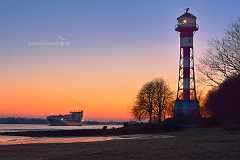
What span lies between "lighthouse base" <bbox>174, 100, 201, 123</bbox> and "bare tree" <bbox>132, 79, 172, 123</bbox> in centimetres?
1831

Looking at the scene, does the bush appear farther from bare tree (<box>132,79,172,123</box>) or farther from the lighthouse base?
bare tree (<box>132,79,172,123</box>)

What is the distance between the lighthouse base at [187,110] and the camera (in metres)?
89.3

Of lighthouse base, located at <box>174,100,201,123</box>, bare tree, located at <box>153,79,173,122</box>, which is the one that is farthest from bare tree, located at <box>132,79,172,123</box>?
lighthouse base, located at <box>174,100,201,123</box>

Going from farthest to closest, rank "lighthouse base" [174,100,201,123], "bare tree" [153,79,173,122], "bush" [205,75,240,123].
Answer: "bare tree" [153,79,173,122], "lighthouse base" [174,100,201,123], "bush" [205,75,240,123]

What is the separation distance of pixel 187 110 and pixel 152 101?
67.9 feet

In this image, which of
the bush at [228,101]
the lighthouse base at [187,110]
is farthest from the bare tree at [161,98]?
the bush at [228,101]

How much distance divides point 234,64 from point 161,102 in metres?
69.1

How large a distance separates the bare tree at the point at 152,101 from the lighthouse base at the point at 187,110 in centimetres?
1831

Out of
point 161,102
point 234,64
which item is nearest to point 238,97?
point 234,64

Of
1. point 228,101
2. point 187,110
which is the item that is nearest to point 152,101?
point 187,110

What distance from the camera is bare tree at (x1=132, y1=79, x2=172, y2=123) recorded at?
Result: 361 feet

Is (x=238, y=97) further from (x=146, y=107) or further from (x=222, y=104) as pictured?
(x=146, y=107)

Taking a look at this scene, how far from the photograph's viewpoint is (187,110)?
90.4 meters

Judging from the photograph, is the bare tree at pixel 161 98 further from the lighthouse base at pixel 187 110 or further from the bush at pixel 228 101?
the bush at pixel 228 101
